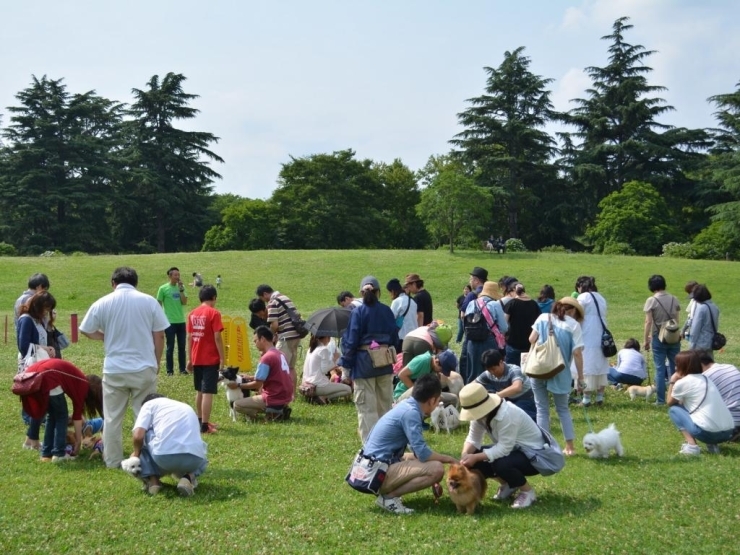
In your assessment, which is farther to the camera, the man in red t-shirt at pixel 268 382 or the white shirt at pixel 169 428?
the man in red t-shirt at pixel 268 382

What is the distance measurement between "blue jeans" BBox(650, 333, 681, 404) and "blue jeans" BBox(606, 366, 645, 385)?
3.41 feet

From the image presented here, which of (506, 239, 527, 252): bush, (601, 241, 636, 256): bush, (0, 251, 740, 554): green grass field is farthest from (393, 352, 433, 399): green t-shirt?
(601, 241, 636, 256): bush

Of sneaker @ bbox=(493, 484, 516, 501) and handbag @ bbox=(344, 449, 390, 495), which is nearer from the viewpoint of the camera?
handbag @ bbox=(344, 449, 390, 495)

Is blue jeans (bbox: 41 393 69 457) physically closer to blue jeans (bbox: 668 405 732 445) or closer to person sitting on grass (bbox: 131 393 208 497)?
person sitting on grass (bbox: 131 393 208 497)

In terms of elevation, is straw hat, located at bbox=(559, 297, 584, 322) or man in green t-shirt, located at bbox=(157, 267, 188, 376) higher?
straw hat, located at bbox=(559, 297, 584, 322)

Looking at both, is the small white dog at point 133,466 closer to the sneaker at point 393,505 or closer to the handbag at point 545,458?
the sneaker at point 393,505

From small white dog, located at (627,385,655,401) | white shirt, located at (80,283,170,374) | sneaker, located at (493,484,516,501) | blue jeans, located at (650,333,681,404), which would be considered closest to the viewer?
sneaker, located at (493,484,516,501)

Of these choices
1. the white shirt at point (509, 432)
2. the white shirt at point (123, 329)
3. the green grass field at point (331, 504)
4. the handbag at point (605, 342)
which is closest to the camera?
the green grass field at point (331, 504)

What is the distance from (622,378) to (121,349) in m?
8.32

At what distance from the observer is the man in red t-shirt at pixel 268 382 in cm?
958

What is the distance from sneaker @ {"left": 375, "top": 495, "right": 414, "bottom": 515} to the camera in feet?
19.4

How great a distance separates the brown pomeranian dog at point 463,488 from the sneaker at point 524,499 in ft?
1.18

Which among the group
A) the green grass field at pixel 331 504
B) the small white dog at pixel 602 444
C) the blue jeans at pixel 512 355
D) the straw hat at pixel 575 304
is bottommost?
the green grass field at pixel 331 504

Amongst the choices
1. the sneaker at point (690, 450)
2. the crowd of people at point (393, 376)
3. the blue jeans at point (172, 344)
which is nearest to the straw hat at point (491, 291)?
the crowd of people at point (393, 376)
